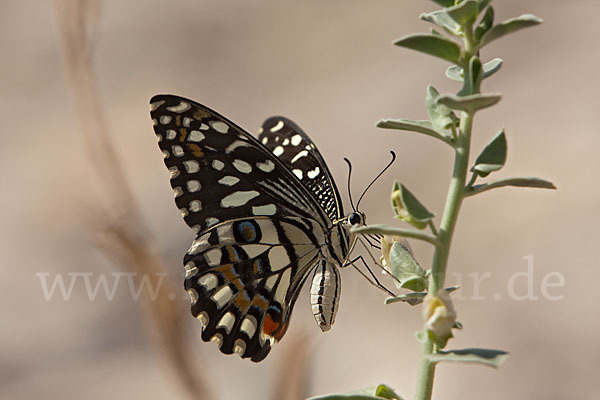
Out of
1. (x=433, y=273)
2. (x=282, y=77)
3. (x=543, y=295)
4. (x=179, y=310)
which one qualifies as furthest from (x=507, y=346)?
(x=282, y=77)

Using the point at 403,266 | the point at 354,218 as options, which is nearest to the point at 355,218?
the point at 354,218

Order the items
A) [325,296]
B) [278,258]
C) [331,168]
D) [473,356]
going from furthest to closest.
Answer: [331,168]
[278,258]
[325,296]
[473,356]

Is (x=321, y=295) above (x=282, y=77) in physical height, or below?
below

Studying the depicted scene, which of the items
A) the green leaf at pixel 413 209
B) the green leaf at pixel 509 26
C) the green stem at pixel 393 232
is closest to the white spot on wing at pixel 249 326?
the green leaf at pixel 413 209

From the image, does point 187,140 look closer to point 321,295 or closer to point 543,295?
point 321,295

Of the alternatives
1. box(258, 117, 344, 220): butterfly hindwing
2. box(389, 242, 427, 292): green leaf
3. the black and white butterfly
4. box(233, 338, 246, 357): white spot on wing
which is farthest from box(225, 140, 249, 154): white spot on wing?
box(389, 242, 427, 292): green leaf

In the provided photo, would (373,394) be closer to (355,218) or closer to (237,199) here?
(355,218)

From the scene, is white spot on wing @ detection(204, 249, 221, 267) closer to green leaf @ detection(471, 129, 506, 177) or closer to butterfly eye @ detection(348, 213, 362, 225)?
butterfly eye @ detection(348, 213, 362, 225)
